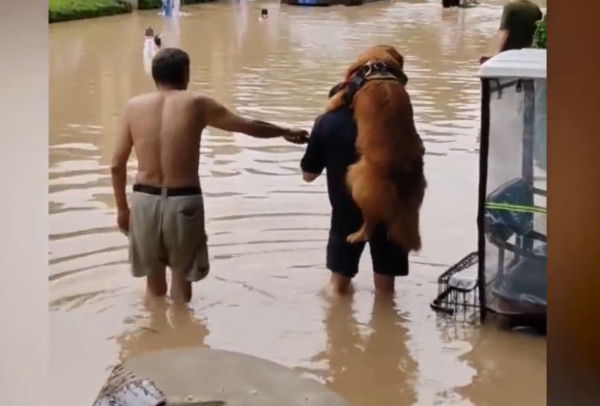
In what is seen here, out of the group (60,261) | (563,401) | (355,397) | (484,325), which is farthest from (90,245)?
(563,401)

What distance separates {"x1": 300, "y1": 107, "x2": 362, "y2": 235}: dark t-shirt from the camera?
94.3 inches

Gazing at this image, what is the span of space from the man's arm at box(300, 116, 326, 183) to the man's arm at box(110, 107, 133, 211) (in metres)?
0.42

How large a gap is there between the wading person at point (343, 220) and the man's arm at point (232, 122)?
132 mm

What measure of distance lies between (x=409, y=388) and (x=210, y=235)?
579mm

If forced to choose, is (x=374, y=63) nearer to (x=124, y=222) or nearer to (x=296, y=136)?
(x=296, y=136)

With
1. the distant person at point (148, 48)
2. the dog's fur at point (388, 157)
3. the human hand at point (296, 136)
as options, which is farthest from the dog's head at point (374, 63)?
the distant person at point (148, 48)

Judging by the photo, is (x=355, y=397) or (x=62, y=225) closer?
(x=355, y=397)

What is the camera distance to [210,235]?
2.51 meters

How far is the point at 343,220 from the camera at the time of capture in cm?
241

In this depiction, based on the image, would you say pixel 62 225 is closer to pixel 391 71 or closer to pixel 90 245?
pixel 90 245

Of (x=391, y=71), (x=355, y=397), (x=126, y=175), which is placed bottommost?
(x=355, y=397)

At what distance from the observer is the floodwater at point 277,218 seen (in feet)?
7.69

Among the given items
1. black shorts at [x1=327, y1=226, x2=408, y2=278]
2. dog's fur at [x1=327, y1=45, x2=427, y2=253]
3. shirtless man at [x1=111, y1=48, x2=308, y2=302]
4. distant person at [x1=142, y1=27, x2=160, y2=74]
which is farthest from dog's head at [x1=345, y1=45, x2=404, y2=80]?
distant person at [x1=142, y1=27, x2=160, y2=74]

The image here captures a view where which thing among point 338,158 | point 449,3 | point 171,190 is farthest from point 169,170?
point 449,3
